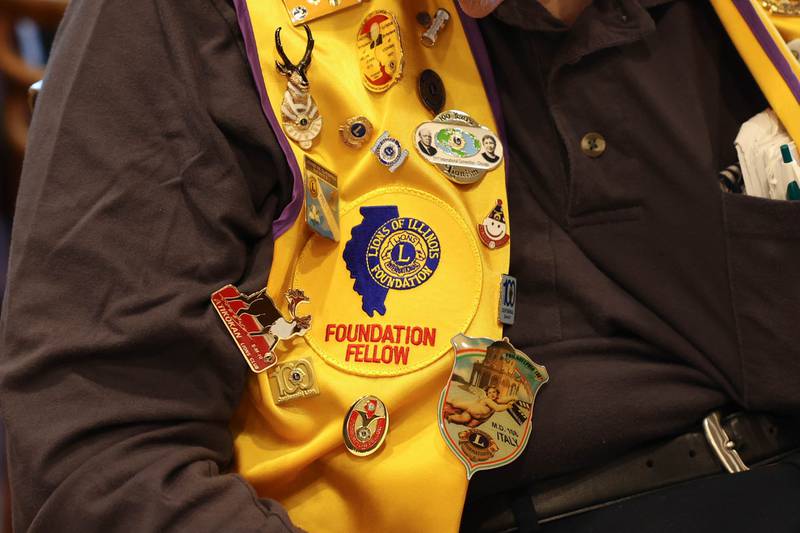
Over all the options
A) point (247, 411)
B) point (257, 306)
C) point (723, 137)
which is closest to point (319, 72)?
point (257, 306)

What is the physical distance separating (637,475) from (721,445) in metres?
0.09

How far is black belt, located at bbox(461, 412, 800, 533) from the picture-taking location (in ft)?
2.65

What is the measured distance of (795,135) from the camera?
33.7 inches

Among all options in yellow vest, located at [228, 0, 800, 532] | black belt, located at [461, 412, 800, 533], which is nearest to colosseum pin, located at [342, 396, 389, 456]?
yellow vest, located at [228, 0, 800, 532]

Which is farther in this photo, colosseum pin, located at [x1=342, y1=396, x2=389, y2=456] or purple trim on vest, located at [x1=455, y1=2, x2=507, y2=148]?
purple trim on vest, located at [x1=455, y1=2, x2=507, y2=148]

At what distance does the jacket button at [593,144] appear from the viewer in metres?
0.86

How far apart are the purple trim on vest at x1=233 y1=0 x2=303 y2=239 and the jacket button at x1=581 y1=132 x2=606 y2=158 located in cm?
30

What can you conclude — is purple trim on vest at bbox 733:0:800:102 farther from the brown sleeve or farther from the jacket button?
the brown sleeve

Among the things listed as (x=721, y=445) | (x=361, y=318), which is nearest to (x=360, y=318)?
(x=361, y=318)

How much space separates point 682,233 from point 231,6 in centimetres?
51

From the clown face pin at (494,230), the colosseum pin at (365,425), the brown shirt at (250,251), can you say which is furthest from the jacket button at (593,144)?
the colosseum pin at (365,425)

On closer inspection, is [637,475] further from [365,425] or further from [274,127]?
[274,127]

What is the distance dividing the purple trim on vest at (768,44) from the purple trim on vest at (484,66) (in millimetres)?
282

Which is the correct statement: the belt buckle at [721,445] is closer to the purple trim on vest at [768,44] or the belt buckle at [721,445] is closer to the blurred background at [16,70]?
the purple trim on vest at [768,44]
